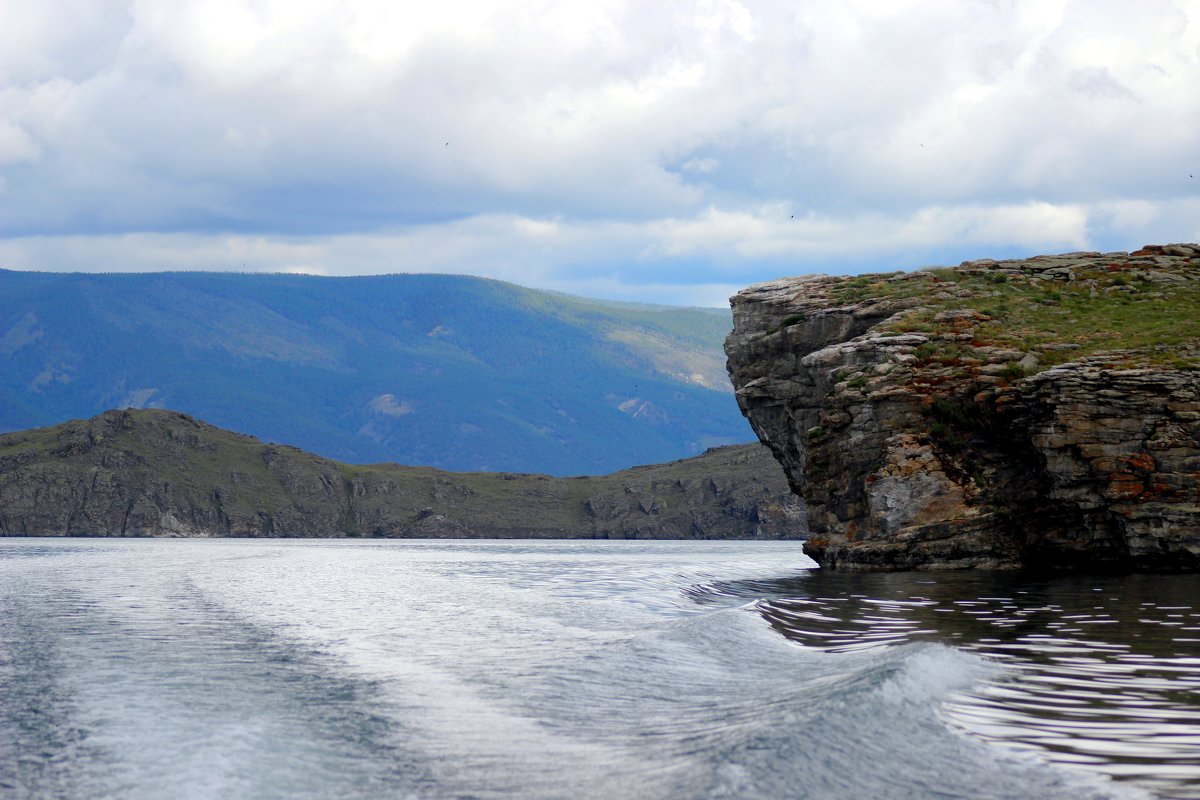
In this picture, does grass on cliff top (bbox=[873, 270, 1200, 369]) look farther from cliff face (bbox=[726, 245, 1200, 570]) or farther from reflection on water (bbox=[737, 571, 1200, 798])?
reflection on water (bbox=[737, 571, 1200, 798])

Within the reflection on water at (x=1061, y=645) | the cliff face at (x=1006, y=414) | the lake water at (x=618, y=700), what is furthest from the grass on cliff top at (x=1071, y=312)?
the lake water at (x=618, y=700)

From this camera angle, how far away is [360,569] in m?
75.6

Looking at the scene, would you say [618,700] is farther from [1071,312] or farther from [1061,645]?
[1071,312]

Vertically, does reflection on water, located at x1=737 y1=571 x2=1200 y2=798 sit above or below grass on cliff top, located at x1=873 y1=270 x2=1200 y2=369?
below

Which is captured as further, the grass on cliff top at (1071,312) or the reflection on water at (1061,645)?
the grass on cliff top at (1071,312)

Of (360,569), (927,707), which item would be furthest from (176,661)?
(360,569)

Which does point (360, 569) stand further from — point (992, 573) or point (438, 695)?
point (438, 695)

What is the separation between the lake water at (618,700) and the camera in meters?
15.1

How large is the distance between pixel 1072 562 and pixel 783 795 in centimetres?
4462

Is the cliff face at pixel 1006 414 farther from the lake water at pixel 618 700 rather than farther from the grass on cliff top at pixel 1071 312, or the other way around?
the lake water at pixel 618 700

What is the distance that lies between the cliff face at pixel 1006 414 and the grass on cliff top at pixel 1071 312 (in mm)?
113

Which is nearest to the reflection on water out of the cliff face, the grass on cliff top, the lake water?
the lake water

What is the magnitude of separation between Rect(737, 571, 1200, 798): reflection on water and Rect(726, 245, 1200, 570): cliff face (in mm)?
4347

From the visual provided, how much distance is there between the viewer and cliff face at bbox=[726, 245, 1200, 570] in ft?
161
